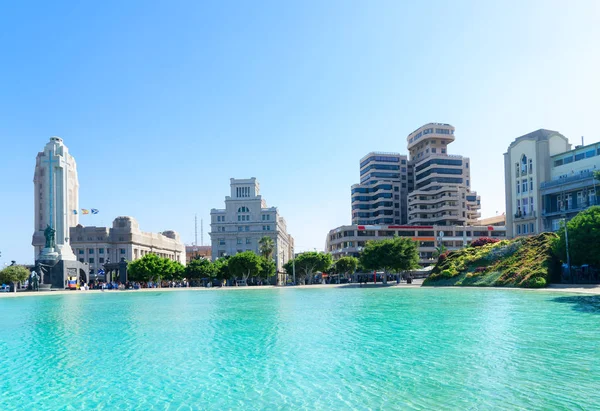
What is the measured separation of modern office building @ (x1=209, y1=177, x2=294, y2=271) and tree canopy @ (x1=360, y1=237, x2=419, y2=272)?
66608mm

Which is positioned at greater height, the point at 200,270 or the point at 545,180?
the point at 545,180

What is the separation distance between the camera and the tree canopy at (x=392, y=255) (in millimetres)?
77438

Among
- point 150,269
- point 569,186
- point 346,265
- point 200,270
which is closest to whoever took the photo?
point 569,186

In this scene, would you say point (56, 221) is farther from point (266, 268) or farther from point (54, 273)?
point (266, 268)

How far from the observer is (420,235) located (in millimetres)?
135375

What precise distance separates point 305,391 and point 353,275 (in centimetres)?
9874

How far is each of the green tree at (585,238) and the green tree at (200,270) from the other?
65699 mm

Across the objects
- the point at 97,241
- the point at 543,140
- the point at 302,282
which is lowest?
the point at 302,282

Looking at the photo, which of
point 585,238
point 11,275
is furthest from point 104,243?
point 585,238

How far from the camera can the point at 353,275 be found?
11212 cm

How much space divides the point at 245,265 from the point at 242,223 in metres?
56.1

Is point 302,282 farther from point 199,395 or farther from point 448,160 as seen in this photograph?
point 199,395

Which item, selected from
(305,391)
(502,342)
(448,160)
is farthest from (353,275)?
(305,391)

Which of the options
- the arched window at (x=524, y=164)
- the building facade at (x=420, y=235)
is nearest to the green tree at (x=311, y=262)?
the building facade at (x=420, y=235)
